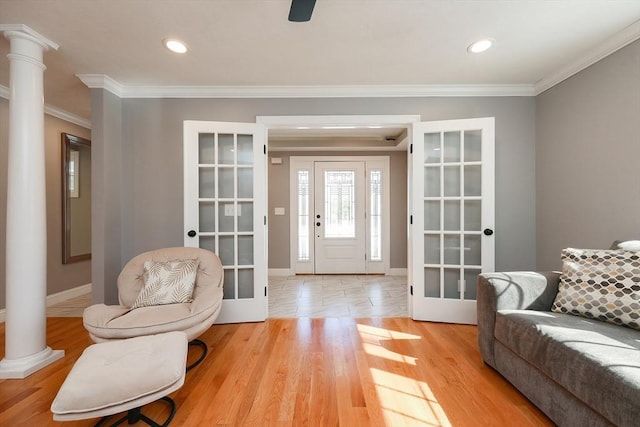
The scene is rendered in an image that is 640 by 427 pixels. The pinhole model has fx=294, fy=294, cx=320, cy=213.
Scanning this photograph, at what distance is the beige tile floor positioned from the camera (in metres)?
3.31

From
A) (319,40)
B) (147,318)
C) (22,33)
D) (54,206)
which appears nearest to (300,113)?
(319,40)

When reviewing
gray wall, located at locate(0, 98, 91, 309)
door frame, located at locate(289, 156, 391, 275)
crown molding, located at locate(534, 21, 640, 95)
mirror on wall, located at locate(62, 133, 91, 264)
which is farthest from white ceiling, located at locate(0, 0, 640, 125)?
door frame, located at locate(289, 156, 391, 275)

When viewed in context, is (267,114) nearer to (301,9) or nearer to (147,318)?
(301,9)

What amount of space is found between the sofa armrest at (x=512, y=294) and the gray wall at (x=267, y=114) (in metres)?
1.05

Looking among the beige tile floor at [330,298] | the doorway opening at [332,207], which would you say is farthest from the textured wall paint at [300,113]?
the doorway opening at [332,207]

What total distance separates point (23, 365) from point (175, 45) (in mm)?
2540

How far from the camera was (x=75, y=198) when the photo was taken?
4059 mm

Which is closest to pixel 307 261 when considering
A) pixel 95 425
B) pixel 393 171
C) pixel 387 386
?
pixel 393 171

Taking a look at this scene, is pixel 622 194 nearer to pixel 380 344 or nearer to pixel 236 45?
pixel 380 344

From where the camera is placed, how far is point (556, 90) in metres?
2.77

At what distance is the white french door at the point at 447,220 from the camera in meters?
2.92

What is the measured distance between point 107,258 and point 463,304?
3489mm

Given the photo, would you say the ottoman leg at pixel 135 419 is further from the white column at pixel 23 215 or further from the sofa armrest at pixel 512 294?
the sofa armrest at pixel 512 294

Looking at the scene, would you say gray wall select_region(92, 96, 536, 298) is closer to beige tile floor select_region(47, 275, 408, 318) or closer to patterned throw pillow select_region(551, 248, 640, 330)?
patterned throw pillow select_region(551, 248, 640, 330)
